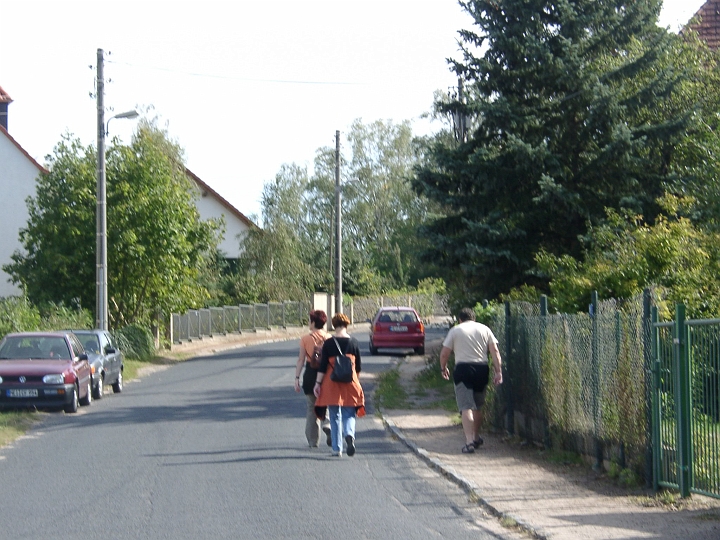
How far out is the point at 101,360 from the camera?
20500mm

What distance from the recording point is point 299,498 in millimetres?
9422

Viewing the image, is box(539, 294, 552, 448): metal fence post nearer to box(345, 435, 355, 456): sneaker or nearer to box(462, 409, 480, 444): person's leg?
box(462, 409, 480, 444): person's leg

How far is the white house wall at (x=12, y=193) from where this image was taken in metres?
45.6

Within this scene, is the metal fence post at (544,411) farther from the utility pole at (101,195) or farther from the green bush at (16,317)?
the utility pole at (101,195)

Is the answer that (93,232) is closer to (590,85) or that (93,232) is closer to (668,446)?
(590,85)

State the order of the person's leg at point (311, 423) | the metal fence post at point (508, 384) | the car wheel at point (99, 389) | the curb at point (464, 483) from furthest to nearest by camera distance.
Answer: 1. the car wheel at point (99, 389)
2. the metal fence post at point (508, 384)
3. the person's leg at point (311, 423)
4. the curb at point (464, 483)

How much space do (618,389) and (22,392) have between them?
10992 millimetres

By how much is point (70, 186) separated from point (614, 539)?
26.0 meters

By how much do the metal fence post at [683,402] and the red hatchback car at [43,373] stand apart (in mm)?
11632

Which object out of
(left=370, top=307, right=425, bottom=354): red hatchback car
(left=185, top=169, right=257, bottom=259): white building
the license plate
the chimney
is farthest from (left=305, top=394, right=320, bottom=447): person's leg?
(left=185, top=169, right=257, bottom=259): white building

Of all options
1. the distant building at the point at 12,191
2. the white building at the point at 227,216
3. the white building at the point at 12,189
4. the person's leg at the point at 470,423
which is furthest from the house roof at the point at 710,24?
the white building at the point at 227,216

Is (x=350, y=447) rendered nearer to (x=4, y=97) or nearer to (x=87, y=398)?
(x=87, y=398)

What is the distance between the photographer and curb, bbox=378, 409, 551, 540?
7963 millimetres

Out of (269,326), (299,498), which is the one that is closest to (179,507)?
(299,498)
